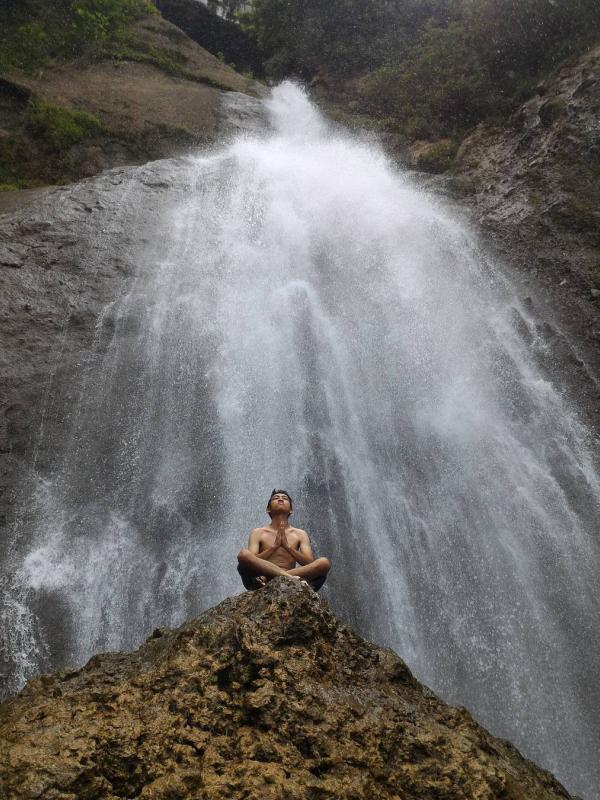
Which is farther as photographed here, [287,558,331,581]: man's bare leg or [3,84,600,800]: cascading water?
[3,84,600,800]: cascading water

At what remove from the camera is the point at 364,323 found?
1016 centimetres

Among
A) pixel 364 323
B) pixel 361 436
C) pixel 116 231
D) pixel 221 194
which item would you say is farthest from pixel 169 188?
pixel 361 436

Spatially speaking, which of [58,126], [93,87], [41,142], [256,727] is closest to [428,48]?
[93,87]

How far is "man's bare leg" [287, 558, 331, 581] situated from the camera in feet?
13.2

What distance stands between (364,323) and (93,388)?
16.1ft

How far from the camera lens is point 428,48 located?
19.2 metres

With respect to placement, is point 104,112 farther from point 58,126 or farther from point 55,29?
point 55,29

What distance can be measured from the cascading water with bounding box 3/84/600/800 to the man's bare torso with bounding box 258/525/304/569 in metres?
2.46

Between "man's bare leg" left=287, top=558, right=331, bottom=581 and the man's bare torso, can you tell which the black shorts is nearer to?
"man's bare leg" left=287, top=558, right=331, bottom=581

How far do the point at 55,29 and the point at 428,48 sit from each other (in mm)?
12862

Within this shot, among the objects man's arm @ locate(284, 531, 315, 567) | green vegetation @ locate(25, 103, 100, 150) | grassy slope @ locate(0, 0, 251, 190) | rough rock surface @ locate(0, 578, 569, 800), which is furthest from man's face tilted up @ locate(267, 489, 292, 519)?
green vegetation @ locate(25, 103, 100, 150)

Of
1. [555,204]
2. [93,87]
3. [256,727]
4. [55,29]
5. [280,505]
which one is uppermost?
[55,29]

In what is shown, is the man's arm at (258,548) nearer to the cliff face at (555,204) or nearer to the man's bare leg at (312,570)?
the man's bare leg at (312,570)

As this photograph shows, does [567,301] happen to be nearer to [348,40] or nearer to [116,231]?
[116,231]
